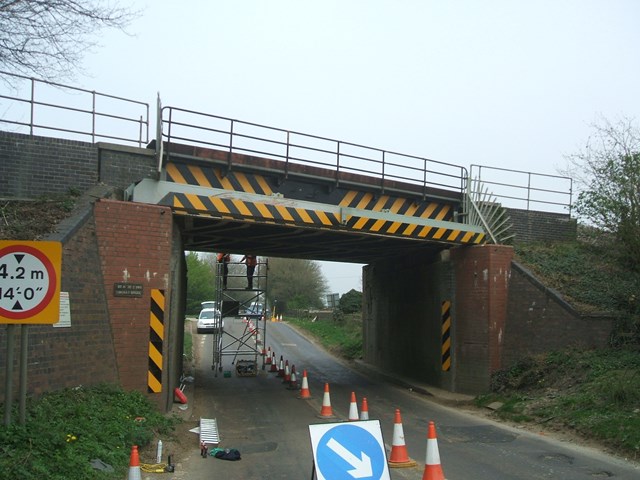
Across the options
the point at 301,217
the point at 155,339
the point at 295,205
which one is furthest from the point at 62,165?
the point at 301,217

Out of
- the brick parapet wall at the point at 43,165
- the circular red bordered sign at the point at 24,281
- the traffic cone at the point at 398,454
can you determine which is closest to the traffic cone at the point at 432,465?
the traffic cone at the point at 398,454

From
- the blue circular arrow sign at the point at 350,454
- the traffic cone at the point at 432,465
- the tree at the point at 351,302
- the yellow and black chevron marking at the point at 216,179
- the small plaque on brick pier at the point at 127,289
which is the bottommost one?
the tree at the point at 351,302

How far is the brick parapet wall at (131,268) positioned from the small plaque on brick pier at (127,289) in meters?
0.06

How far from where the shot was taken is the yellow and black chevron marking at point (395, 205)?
1672 cm

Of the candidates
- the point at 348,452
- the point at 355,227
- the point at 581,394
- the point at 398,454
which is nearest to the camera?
the point at 348,452

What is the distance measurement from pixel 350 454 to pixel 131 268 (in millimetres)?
7257

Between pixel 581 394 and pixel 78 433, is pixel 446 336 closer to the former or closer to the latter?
pixel 581 394

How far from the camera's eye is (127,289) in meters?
11.5

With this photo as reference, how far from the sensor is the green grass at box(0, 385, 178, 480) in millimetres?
6492

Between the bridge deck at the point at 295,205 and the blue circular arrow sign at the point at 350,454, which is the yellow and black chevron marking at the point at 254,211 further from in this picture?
the blue circular arrow sign at the point at 350,454

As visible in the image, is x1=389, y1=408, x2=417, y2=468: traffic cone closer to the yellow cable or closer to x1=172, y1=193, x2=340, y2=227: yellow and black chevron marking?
the yellow cable

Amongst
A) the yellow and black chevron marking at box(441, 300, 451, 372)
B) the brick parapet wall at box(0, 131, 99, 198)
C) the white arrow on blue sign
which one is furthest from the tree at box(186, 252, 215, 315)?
the white arrow on blue sign

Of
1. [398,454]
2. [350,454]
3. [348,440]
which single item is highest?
[348,440]

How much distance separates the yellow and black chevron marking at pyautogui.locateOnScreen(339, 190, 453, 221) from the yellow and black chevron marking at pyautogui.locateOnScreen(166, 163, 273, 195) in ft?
8.14
